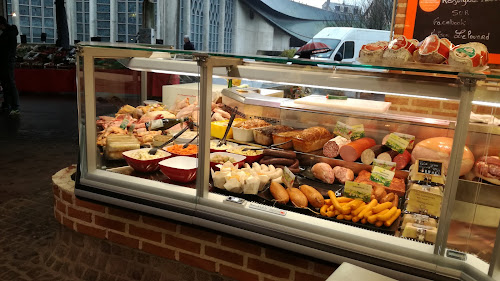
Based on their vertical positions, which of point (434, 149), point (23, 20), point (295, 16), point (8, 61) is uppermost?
point (295, 16)

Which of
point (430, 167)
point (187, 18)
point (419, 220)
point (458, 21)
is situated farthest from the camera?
point (187, 18)

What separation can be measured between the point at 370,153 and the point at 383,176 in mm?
472

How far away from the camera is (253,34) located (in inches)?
1064

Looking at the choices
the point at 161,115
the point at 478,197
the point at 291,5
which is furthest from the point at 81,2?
the point at 478,197

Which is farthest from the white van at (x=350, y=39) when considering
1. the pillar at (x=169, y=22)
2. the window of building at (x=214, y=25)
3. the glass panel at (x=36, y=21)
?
the glass panel at (x=36, y=21)

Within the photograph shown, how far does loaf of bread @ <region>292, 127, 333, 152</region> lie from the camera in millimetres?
3000

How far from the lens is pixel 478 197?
72.5 inches

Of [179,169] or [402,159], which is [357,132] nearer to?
[402,159]

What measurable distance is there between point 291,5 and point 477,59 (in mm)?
28025

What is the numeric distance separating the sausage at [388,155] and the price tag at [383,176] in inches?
15.6

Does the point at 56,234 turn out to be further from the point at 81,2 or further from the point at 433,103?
the point at 81,2

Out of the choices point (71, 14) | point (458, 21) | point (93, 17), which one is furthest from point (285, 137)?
point (71, 14)

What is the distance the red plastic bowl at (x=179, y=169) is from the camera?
2.66 metres

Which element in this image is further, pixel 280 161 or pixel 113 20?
pixel 113 20
